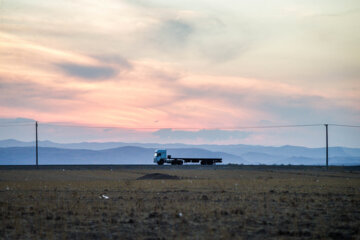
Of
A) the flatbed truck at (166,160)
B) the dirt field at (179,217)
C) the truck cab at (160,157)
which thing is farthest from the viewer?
the truck cab at (160,157)

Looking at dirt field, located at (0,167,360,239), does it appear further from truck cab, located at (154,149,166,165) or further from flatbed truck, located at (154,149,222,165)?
truck cab, located at (154,149,166,165)

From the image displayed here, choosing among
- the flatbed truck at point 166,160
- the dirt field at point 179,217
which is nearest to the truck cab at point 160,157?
the flatbed truck at point 166,160

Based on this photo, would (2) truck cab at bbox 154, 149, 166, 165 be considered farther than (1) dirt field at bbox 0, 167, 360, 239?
Yes

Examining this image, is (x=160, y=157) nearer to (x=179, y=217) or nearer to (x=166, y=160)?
(x=166, y=160)

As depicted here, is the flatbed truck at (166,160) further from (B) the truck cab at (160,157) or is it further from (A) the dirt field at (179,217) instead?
(A) the dirt field at (179,217)

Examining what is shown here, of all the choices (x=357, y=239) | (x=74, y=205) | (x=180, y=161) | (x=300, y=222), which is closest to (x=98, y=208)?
(x=74, y=205)

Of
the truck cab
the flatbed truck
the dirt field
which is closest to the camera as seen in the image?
the dirt field

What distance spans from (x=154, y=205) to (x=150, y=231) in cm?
761

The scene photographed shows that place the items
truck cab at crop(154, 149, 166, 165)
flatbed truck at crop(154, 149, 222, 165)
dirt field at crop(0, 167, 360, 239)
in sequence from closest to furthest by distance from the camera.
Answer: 1. dirt field at crop(0, 167, 360, 239)
2. flatbed truck at crop(154, 149, 222, 165)
3. truck cab at crop(154, 149, 166, 165)

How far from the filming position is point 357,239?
1586 cm

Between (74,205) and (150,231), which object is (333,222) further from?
(74,205)

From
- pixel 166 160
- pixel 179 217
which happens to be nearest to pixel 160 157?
pixel 166 160

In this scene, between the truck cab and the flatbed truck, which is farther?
the truck cab

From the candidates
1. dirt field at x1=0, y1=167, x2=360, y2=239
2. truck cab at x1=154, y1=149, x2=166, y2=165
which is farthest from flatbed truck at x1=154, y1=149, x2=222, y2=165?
dirt field at x1=0, y1=167, x2=360, y2=239
